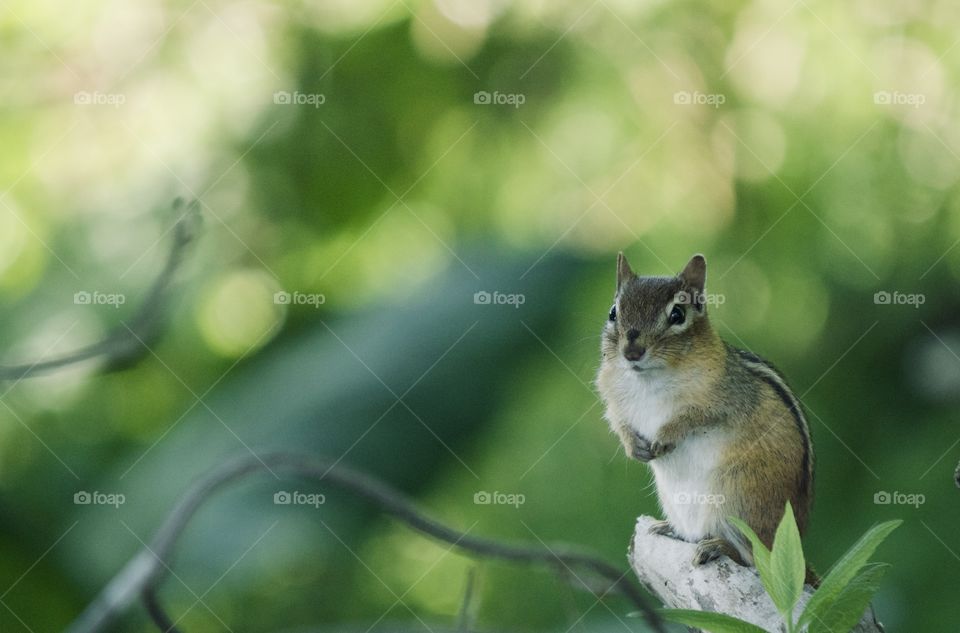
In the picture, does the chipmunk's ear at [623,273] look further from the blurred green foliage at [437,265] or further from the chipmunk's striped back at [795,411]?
the blurred green foliage at [437,265]

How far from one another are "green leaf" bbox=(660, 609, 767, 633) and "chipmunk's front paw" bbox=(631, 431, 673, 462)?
15.1 inches

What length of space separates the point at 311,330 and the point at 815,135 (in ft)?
4.34

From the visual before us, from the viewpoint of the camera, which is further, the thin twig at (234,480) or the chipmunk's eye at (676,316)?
the chipmunk's eye at (676,316)

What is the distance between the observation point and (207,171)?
250 centimetres

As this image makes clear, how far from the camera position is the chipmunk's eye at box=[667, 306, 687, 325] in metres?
0.96

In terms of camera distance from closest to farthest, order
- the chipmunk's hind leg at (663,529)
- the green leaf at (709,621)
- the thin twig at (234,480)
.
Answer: the thin twig at (234,480)
the green leaf at (709,621)
the chipmunk's hind leg at (663,529)

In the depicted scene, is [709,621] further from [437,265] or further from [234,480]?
[437,265]

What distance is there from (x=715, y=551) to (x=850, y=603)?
0.99 feet

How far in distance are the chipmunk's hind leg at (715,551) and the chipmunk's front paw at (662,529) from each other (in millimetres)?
89

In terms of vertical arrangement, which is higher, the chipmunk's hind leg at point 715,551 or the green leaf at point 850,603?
the green leaf at point 850,603

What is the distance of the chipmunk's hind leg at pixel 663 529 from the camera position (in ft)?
3.46

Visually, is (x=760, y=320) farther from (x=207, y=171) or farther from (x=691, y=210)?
(x=207, y=171)

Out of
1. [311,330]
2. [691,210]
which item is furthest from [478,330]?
[691,210]

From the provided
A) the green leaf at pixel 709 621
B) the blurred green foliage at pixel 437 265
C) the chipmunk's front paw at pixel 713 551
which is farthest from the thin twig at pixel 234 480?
the blurred green foliage at pixel 437 265
